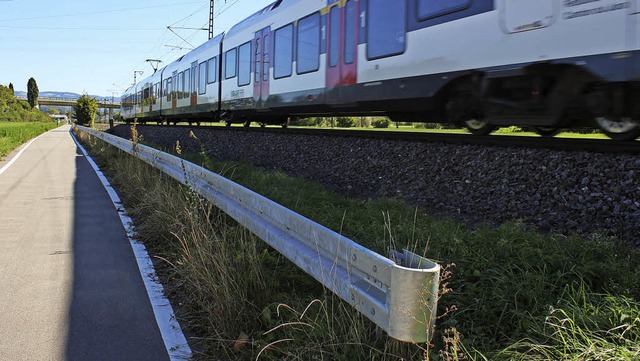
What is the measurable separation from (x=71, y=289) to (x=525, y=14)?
5561mm

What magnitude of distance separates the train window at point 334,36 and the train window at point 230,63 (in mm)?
6198

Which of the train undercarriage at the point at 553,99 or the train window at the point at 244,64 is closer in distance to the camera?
the train undercarriage at the point at 553,99

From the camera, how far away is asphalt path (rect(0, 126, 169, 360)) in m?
3.17

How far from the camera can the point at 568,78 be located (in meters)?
5.50

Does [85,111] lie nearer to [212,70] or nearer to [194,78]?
[194,78]

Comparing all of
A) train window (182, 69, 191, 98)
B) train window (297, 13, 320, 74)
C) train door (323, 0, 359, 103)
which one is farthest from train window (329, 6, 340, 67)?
train window (182, 69, 191, 98)

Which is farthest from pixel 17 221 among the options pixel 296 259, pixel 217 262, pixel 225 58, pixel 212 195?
pixel 225 58

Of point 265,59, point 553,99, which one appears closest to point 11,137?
point 265,59

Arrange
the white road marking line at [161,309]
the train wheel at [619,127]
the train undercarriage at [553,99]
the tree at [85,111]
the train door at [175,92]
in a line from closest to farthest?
the white road marking line at [161,309] → the train undercarriage at [553,99] → the train wheel at [619,127] → the train door at [175,92] → the tree at [85,111]

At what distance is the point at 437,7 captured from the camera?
22.4 feet

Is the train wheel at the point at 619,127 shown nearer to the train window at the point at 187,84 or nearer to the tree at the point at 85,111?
the train window at the point at 187,84

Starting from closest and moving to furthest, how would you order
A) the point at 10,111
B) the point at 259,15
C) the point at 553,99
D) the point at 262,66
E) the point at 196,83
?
the point at 553,99 < the point at 262,66 < the point at 259,15 < the point at 196,83 < the point at 10,111

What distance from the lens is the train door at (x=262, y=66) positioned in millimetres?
12593

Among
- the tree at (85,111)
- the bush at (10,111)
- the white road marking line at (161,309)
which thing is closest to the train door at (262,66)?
the white road marking line at (161,309)
